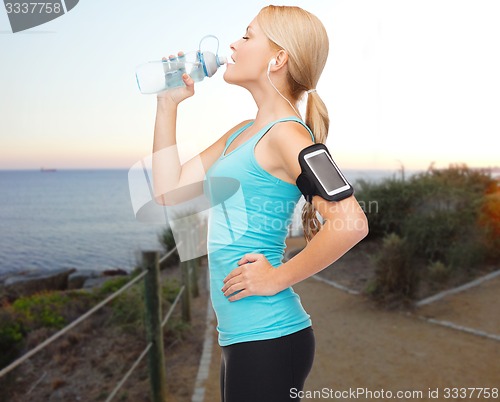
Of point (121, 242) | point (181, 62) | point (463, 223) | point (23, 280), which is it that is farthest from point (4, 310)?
point (121, 242)

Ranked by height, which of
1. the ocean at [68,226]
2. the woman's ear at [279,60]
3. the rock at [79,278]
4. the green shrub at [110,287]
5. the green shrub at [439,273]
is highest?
the woman's ear at [279,60]

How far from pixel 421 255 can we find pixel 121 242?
28.7 meters

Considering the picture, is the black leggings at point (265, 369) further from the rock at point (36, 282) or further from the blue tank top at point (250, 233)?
the rock at point (36, 282)

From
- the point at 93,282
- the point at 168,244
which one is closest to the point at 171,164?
the point at 168,244

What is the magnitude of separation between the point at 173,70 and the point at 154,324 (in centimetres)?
251

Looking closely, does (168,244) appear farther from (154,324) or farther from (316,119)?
(316,119)

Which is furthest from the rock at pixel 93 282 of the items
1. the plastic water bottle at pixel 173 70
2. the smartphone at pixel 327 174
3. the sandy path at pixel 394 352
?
the smartphone at pixel 327 174

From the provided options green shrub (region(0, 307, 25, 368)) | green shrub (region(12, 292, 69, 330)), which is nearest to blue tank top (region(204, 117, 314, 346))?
green shrub (region(0, 307, 25, 368))

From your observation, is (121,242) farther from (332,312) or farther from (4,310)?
(332,312)

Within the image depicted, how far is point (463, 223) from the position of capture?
8.00 m

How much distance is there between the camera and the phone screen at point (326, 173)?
Result: 137 centimetres

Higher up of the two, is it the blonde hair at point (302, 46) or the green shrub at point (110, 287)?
the blonde hair at point (302, 46)

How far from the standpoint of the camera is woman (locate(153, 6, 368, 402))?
1432 millimetres

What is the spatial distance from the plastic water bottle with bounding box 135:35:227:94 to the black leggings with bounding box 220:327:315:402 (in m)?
0.80
